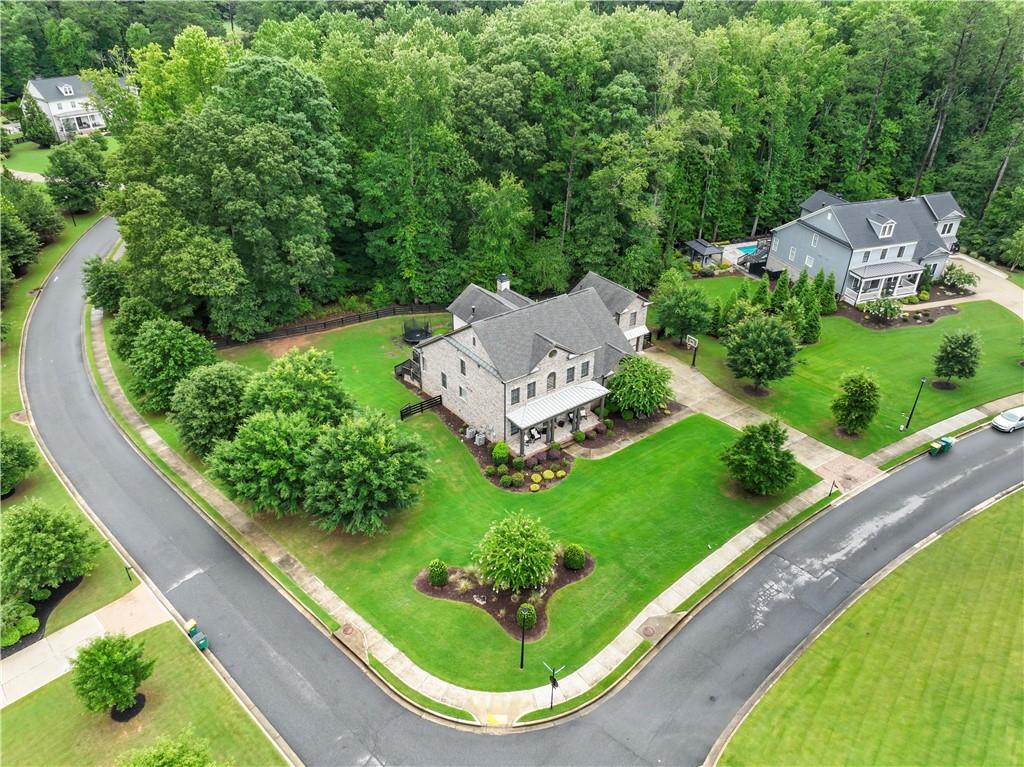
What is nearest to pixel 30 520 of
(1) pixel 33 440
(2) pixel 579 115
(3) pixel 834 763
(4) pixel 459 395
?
(1) pixel 33 440

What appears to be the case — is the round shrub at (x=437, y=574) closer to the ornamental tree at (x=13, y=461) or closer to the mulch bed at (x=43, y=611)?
the mulch bed at (x=43, y=611)

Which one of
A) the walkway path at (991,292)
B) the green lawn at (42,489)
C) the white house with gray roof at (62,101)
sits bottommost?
the green lawn at (42,489)

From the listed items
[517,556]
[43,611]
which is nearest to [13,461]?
[43,611]

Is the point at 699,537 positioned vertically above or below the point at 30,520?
below

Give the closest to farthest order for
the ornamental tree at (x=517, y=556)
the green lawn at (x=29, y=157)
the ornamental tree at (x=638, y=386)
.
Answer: the ornamental tree at (x=517, y=556) < the ornamental tree at (x=638, y=386) < the green lawn at (x=29, y=157)

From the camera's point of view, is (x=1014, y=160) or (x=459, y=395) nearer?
(x=459, y=395)

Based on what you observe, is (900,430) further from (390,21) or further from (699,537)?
(390,21)

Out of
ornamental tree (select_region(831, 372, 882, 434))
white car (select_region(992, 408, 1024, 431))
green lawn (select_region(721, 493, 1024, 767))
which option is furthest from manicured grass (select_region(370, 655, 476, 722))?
white car (select_region(992, 408, 1024, 431))

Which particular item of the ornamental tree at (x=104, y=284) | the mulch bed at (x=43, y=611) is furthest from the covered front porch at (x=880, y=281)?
the ornamental tree at (x=104, y=284)
